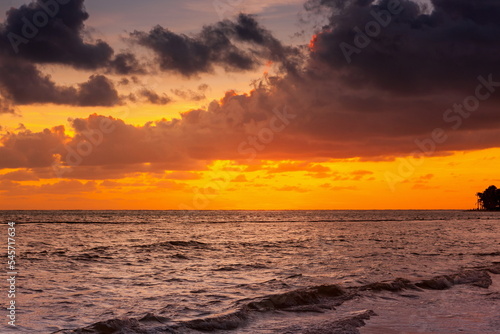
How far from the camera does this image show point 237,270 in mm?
30562

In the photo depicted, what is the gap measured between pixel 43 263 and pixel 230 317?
21.5m

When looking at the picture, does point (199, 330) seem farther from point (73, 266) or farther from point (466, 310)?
point (73, 266)

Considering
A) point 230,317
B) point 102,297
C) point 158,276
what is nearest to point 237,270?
point 158,276

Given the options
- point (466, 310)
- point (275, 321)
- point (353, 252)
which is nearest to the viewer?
point (275, 321)

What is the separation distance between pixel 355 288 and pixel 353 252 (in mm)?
19905

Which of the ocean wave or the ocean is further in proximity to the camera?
the ocean

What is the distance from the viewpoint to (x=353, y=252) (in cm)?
4272

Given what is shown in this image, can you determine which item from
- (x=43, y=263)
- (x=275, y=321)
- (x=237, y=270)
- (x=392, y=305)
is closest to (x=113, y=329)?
(x=275, y=321)

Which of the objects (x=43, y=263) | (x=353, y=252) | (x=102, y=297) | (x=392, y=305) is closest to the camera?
(x=392, y=305)

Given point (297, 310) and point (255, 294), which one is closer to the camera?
point (297, 310)

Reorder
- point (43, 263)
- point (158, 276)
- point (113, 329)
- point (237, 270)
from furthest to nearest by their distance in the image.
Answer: point (43, 263) < point (237, 270) < point (158, 276) < point (113, 329)

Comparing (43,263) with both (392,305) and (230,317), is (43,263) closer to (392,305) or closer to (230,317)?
(230,317)

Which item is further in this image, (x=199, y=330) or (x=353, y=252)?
(x=353, y=252)

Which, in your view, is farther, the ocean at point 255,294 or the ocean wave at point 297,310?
the ocean at point 255,294
